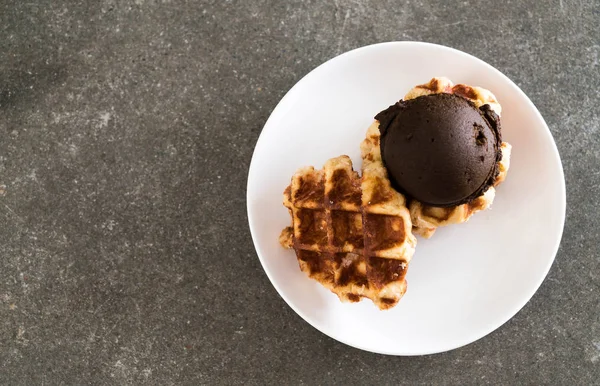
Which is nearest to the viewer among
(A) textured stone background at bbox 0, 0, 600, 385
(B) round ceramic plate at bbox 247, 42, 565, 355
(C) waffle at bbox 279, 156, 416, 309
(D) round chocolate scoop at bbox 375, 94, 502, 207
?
(D) round chocolate scoop at bbox 375, 94, 502, 207

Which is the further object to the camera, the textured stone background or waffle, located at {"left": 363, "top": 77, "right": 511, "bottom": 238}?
the textured stone background

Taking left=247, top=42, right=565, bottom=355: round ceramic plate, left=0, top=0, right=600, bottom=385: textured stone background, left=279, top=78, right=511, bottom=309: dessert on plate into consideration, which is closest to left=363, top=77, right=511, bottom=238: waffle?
left=279, top=78, right=511, bottom=309: dessert on plate

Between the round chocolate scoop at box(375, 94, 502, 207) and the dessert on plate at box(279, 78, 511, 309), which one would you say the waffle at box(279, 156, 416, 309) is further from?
the round chocolate scoop at box(375, 94, 502, 207)

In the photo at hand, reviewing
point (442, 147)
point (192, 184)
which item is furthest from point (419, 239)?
point (192, 184)

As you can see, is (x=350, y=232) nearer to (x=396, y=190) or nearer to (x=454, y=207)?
(x=396, y=190)

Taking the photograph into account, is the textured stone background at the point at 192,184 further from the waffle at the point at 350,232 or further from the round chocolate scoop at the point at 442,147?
the round chocolate scoop at the point at 442,147

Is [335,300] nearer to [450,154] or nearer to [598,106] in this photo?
[450,154]
